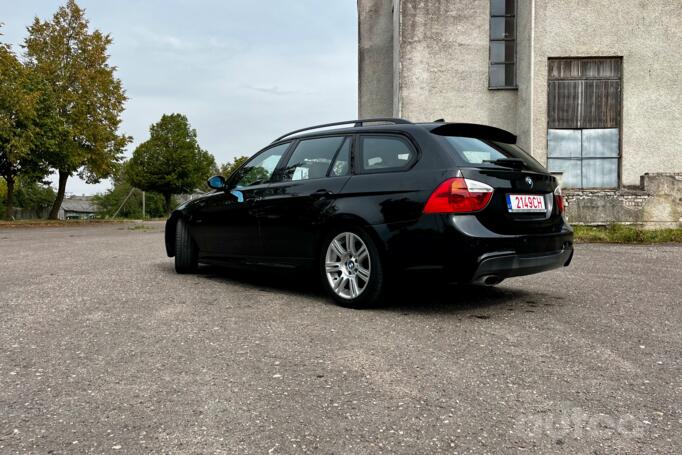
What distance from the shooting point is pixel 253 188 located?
586 centimetres

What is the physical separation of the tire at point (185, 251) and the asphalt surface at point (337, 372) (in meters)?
1.26

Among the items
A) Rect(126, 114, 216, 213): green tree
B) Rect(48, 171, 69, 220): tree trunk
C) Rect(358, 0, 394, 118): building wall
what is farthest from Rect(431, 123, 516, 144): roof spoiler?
Rect(126, 114, 216, 213): green tree

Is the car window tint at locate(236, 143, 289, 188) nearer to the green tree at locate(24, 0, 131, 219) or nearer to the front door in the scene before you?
the front door

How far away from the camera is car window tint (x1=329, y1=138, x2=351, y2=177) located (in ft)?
16.4

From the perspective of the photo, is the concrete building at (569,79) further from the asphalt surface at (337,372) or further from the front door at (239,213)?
the asphalt surface at (337,372)

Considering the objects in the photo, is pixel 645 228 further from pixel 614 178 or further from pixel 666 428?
pixel 666 428

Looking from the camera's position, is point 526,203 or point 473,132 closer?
point 526,203

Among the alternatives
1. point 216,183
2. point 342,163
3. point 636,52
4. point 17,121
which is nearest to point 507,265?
point 342,163

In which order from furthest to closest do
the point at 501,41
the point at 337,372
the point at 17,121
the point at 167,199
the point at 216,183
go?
the point at 167,199 < the point at 17,121 < the point at 501,41 < the point at 216,183 < the point at 337,372

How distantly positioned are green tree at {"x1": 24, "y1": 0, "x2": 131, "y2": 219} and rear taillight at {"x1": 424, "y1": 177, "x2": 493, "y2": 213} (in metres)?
29.9

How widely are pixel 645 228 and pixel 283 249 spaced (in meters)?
12.4

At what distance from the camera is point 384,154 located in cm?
476

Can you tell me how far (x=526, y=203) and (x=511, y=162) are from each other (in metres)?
0.37

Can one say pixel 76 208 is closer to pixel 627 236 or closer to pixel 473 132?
pixel 627 236
